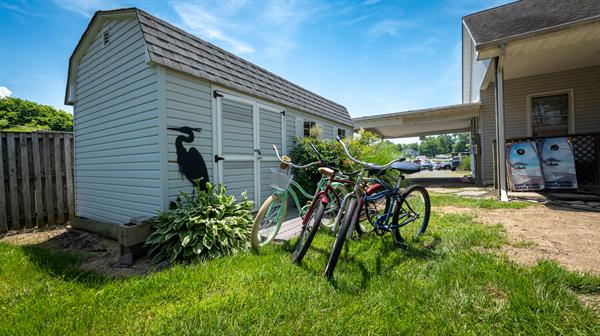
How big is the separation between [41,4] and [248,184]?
14.9 ft

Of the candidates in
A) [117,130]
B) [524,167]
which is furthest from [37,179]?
[524,167]

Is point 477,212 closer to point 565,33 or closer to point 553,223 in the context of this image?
point 553,223

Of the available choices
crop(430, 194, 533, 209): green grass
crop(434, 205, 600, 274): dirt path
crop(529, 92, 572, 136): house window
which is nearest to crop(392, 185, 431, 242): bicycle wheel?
crop(434, 205, 600, 274): dirt path

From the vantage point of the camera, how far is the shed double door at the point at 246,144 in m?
4.03

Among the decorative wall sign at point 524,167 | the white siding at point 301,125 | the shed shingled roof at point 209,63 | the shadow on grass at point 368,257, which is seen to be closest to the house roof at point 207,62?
the shed shingled roof at point 209,63

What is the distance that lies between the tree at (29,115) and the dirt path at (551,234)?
30.8 m

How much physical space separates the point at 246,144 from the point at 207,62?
1519 millimetres

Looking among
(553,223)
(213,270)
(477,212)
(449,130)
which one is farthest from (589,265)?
(449,130)

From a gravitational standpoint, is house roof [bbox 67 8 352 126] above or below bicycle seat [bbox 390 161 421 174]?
above

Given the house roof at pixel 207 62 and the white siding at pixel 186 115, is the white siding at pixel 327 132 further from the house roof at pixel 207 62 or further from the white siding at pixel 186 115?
the white siding at pixel 186 115

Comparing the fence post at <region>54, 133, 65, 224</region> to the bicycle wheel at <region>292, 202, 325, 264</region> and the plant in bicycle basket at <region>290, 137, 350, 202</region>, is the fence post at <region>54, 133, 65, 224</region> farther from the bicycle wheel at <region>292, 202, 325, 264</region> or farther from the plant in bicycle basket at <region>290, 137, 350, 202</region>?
the bicycle wheel at <region>292, 202, 325, 264</region>

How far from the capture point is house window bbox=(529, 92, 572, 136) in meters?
6.98

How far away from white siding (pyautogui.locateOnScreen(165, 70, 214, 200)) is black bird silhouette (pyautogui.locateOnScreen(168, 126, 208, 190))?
0.05 meters

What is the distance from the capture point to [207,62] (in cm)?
399
